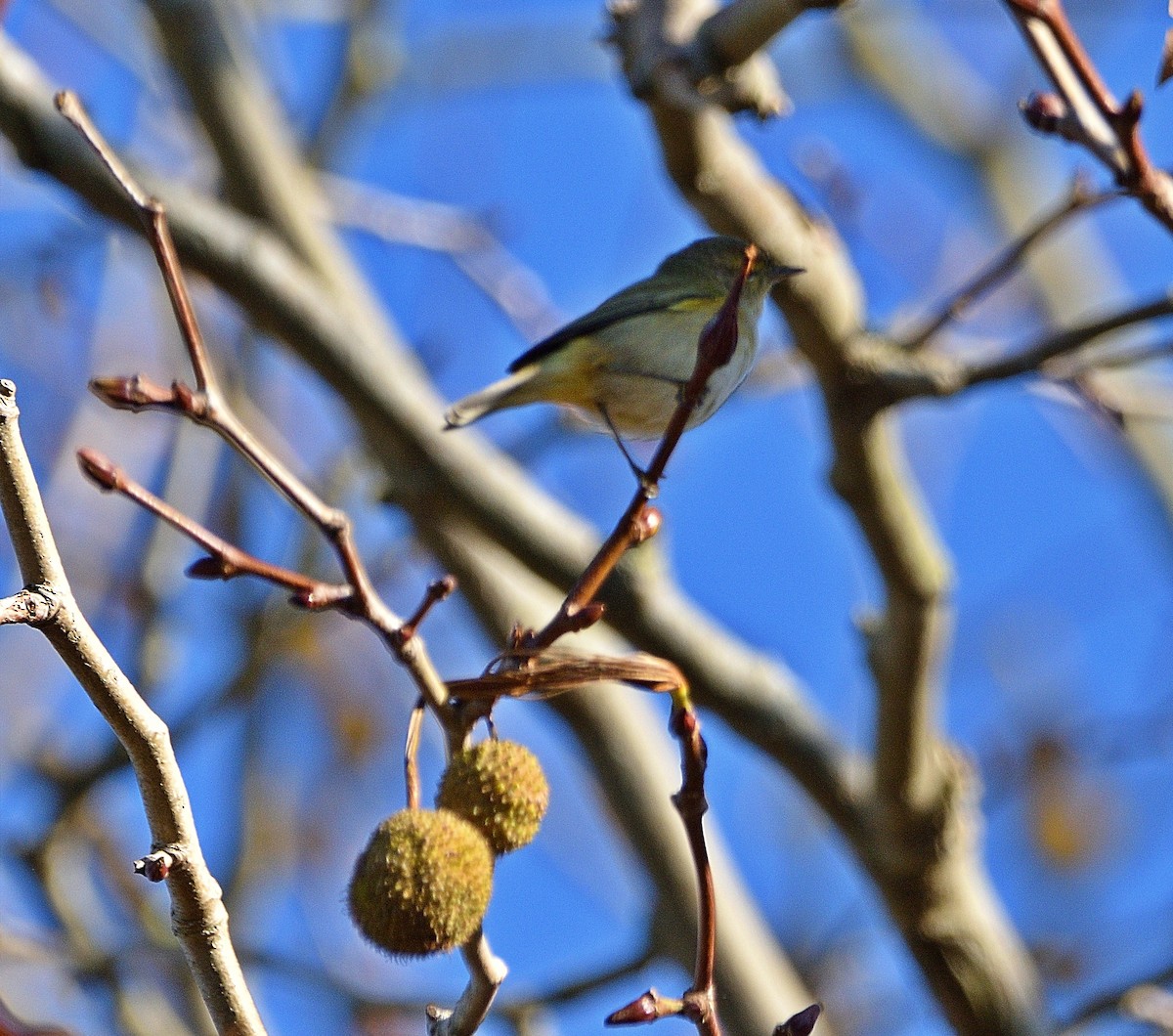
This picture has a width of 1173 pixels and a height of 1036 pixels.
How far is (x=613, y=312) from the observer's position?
3.21 meters

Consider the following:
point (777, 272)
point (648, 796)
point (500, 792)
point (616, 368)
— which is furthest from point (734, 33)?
point (648, 796)

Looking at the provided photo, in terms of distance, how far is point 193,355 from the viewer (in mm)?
1578

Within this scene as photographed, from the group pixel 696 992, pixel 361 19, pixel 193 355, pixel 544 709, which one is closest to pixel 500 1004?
pixel 544 709

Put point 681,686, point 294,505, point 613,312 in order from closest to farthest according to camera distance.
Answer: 1. point 681,686
2. point 294,505
3. point 613,312

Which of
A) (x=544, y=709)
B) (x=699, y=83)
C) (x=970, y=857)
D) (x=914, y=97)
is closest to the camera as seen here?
(x=699, y=83)

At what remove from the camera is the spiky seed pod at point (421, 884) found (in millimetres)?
1515

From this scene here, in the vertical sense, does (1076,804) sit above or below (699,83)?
below

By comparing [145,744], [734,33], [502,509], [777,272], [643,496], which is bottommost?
[145,744]

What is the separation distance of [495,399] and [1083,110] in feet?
4.53

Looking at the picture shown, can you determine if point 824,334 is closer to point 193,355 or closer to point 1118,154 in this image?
point 1118,154

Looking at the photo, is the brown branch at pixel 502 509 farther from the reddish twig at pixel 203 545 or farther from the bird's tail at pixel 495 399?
the reddish twig at pixel 203 545

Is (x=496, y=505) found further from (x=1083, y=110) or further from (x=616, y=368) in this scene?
(x=1083, y=110)

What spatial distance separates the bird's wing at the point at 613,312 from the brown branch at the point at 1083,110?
121cm

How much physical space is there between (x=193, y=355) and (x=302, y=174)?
3526 millimetres
